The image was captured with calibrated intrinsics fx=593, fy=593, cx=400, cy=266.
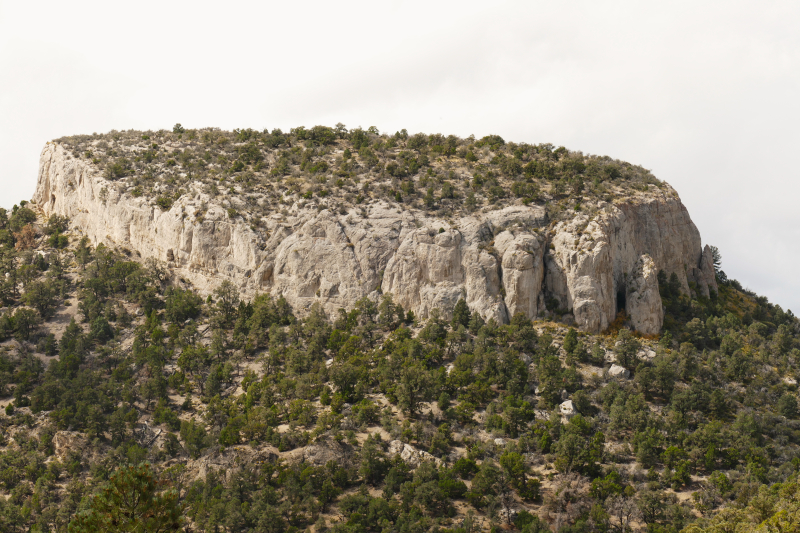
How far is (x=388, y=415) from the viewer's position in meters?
64.8

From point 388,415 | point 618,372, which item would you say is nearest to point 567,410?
point 618,372

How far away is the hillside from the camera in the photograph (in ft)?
182

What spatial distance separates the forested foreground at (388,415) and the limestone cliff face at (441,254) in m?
2.98

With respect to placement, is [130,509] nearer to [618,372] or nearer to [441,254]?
[441,254]

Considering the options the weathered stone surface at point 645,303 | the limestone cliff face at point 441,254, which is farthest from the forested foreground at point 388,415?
the limestone cliff face at point 441,254

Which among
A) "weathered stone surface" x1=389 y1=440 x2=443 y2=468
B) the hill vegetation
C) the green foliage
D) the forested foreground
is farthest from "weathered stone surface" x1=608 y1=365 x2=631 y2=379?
the green foliage

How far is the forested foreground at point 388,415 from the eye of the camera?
54438mm

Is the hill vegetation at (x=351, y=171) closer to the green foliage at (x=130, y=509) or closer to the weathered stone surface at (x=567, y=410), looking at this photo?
Answer: the weathered stone surface at (x=567, y=410)

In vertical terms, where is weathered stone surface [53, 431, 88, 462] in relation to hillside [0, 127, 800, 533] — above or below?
below

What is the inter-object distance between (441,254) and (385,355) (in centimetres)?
1568

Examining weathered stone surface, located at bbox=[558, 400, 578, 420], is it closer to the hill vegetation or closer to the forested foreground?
the forested foreground

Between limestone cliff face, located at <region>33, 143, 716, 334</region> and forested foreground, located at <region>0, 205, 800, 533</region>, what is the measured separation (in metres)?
2.98

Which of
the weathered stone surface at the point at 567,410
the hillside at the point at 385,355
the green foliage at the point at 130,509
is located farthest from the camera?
the weathered stone surface at the point at 567,410

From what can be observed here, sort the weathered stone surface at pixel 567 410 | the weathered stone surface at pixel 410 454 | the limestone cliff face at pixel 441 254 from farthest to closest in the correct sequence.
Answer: the limestone cliff face at pixel 441 254, the weathered stone surface at pixel 567 410, the weathered stone surface at pixel 410 454
